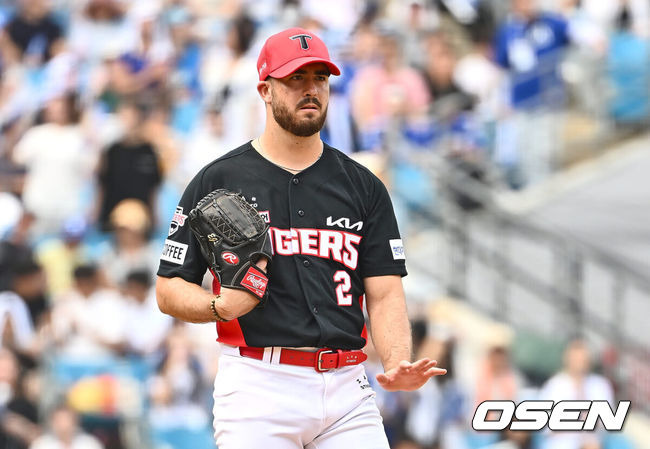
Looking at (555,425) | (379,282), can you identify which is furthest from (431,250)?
(379,282)

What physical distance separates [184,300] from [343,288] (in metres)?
0.59

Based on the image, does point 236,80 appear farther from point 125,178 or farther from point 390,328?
point 390,328

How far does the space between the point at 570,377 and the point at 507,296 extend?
1.48 metres

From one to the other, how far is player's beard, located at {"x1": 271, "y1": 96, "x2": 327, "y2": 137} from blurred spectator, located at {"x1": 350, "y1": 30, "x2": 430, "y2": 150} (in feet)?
21.0

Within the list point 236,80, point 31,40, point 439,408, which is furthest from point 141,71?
point 439,408

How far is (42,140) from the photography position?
11.2m

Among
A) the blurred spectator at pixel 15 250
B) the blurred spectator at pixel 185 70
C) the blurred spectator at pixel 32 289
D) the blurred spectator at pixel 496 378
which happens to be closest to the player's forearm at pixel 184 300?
the blurred spectator at pixel 496 378

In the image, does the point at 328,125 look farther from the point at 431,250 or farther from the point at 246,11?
the point at 246,11

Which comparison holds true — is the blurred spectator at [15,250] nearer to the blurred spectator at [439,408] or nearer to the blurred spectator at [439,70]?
the blurred spectator at [439,408]

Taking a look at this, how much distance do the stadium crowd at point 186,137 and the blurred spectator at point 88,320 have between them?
0.04 ft

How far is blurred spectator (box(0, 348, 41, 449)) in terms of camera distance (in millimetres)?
9430

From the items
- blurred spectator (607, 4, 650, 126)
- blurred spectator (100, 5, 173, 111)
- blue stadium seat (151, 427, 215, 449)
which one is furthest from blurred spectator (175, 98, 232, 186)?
blurred spectator (607, 4, 650, 126)

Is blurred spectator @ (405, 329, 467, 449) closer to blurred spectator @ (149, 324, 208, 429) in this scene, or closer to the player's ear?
blurred spectator @ (149, 324, 208, 429)

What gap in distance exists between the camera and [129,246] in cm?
1045
